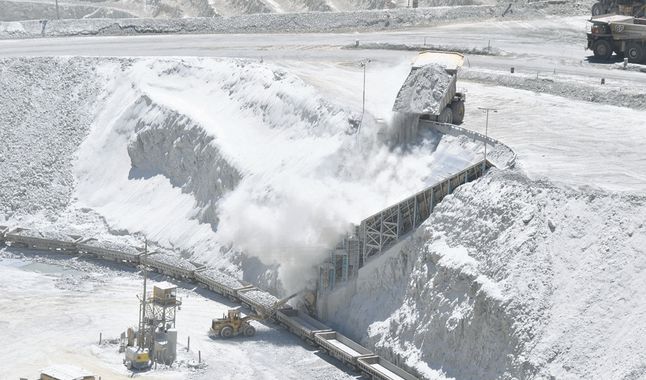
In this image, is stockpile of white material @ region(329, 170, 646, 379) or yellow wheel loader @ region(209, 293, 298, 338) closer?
stockpile of white material @ region(329, 170, 646, 379)

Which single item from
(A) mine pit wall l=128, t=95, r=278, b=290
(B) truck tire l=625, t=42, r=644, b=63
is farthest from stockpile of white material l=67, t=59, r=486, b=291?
(B) truck tire l=625, t=42, r=644, b=63

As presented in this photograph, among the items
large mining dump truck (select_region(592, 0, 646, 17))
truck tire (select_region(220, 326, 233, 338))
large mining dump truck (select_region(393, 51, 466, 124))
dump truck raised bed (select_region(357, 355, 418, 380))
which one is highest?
large mining dump truck (select_region(592, 0, 646, 17))

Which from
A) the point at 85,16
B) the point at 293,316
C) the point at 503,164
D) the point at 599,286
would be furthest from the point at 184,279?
the point at 85,16

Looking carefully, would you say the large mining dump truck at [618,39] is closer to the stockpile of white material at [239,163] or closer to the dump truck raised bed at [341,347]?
the stockpile of white material at [239,163]

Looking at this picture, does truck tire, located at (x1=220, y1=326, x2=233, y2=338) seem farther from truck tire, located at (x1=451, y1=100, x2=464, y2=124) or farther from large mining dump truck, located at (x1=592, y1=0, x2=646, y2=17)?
large mining dump truck, located at (x1=592, y1=0, x2=646, y2=17)

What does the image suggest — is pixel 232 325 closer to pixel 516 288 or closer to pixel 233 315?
pixel 233 315

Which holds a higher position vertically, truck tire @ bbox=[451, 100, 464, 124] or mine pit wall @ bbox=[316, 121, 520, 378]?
truck tire @ bbox=[451, 100, 464, 124]

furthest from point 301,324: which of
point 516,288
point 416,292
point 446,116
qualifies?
point 446,116
